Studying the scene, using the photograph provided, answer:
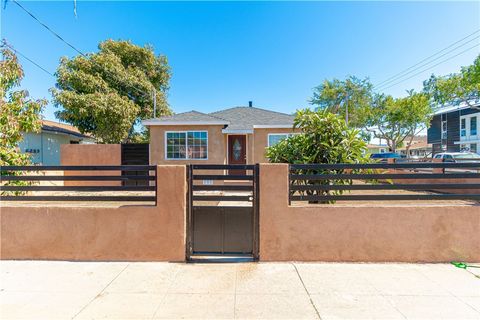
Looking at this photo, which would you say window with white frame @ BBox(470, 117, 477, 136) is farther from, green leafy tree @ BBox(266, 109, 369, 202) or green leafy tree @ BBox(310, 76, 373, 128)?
green leafy tree @ BBox(266, 109, 369, 202)

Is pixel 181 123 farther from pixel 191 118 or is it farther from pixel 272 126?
pixel 272 126

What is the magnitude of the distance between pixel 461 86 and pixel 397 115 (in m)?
10.2

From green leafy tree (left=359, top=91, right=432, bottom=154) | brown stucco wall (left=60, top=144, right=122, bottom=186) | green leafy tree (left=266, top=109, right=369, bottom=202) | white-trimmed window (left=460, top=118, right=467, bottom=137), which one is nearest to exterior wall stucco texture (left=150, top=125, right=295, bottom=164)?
brown stucco wall (left=60, top=144, right=122, bottom=186)

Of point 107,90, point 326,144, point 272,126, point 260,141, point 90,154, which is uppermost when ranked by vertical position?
point 107,90

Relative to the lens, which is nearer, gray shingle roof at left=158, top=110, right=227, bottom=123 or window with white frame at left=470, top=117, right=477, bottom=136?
gray shingle roof at left=158, top=110, right=227, bottom=123

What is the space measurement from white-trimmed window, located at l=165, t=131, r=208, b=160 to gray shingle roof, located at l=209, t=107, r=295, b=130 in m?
1.58

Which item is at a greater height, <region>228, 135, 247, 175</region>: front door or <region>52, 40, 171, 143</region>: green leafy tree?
<region>52, 40, 171, 143</region>: green leafy tree

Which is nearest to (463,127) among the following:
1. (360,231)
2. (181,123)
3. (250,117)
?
(250,117)

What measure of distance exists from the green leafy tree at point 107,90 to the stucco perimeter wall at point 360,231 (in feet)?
45.1

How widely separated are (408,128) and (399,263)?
104 feet

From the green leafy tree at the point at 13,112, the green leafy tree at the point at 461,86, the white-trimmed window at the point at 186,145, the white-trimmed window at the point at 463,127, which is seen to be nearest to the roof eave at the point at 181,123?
the white-trimmed window at the point at 186,145

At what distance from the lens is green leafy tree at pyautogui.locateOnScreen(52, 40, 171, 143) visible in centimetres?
1380

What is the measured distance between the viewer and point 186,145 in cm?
1092

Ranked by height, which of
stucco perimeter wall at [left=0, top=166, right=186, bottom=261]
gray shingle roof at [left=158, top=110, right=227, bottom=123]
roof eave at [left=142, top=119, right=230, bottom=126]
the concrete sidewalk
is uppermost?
gray shingle roof at [left=158, top=110, right=227, bottom=123]
